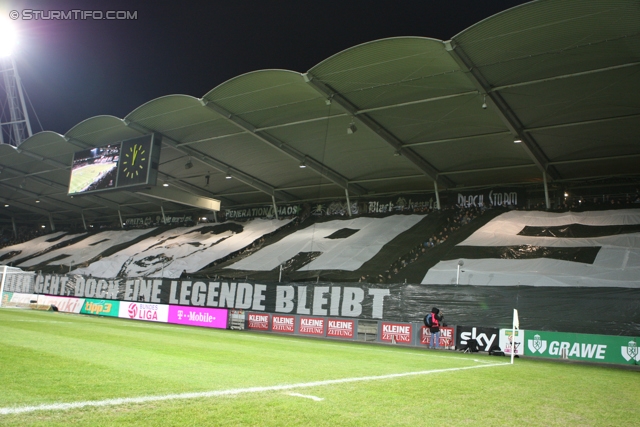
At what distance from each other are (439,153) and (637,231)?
33.4 feet

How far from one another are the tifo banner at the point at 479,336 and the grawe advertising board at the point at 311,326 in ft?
19.1

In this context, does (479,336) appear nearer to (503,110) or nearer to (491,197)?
(503,110)

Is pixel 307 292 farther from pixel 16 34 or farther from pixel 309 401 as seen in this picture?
pixel 16 34

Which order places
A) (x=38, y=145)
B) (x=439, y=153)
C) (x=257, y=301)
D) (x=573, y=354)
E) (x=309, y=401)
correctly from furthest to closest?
(x=38, y=145) → (x=439, y=153) → (x=257, y=301) → (x=573, y=354) → (x=309, y=401)

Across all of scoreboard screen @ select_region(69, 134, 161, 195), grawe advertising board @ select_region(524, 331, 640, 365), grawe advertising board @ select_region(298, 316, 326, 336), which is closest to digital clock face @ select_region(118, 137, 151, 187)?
scoreboard screen @ select_region(69, 134, 161, 195)

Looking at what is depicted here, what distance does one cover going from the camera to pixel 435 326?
17859 mm

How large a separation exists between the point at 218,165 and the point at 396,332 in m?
18.1

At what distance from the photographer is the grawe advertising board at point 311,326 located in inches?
836

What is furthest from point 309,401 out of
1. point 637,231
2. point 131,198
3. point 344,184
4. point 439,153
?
point 131,198

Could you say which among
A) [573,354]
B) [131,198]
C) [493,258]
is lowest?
[573,354]

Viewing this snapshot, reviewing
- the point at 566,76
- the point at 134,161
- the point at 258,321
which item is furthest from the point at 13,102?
the point at 566,76

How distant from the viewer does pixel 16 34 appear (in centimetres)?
4250

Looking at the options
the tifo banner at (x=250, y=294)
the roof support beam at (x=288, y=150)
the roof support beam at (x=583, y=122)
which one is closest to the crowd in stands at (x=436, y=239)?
the tifo banner at (x=250, y=294)

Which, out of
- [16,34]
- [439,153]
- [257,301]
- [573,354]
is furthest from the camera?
[16,34]
